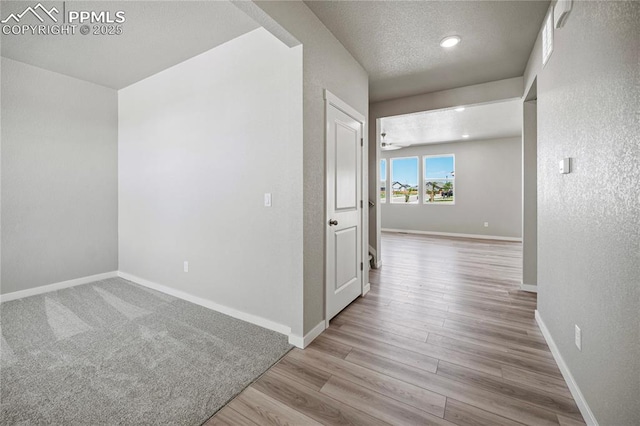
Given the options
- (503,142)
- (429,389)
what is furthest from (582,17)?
(503,142)

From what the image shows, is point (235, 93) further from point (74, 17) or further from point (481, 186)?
point (481, 186)

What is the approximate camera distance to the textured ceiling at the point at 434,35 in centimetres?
220

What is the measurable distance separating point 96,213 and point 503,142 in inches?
362

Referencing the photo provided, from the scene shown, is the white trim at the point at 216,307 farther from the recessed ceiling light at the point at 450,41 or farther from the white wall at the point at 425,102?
the recessed ceiling light at the point at 450,41

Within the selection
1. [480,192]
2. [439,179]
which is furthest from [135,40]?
[480,192]

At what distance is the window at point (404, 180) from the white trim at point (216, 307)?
736 centimetres

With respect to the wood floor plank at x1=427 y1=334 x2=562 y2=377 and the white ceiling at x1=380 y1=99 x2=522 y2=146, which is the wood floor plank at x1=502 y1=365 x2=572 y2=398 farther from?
the white ceiling at x1=380 y1=99 x2=522 y2=146

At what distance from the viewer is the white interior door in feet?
8.17

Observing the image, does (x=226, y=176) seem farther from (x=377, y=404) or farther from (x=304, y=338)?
(x=377, y=404)

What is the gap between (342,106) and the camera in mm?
2646

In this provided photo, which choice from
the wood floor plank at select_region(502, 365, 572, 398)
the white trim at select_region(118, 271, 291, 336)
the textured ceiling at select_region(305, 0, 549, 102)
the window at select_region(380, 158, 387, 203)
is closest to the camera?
the wood floor plank at select_region(502, 365, 572, 398)

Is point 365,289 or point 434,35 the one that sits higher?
point 434,35

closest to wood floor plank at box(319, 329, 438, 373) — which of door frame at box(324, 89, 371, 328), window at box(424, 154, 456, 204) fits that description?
door frame at box(324, 89, 371, 328)

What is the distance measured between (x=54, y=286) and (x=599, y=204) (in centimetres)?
530
